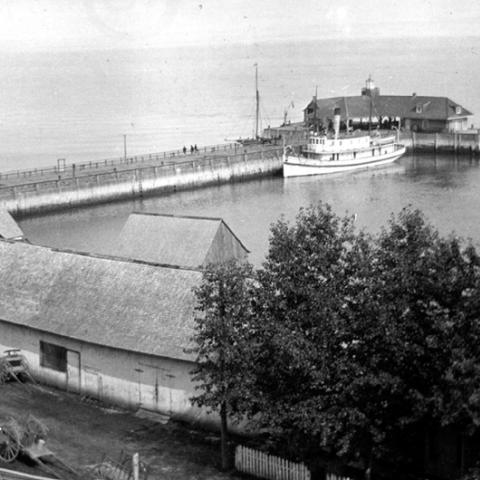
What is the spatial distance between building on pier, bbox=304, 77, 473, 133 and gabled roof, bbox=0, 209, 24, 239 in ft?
277

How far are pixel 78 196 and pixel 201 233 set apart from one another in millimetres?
52006

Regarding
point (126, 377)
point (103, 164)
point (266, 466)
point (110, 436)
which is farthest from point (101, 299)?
point (103, 164)

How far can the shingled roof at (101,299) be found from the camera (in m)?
36.5

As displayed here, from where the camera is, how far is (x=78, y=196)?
9738 cm

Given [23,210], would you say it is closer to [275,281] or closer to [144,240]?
[144,240]

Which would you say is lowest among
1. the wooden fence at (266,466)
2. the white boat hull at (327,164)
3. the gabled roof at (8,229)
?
the wooden fence at (266,466)

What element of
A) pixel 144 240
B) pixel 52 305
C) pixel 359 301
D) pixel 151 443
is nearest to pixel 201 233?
pixel 144 240

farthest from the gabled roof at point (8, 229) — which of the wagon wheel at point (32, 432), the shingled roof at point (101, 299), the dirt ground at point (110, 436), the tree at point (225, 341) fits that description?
the tree at point (225, 341)

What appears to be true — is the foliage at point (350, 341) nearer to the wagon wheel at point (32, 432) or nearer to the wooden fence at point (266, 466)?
the wooden fence at point (266, 466)

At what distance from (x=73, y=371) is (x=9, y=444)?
27.5 ft

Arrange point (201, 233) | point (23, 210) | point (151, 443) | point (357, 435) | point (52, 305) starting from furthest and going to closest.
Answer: point (23, 210) < point (201, 233) < point (52, 305) < point (151, 443) < point (357, 435)

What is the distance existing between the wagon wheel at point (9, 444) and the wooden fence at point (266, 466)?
6.44 m

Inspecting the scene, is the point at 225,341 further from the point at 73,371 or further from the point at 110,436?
the point at 73,371

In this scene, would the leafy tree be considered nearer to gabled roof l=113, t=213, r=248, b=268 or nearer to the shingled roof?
the shingled roof
